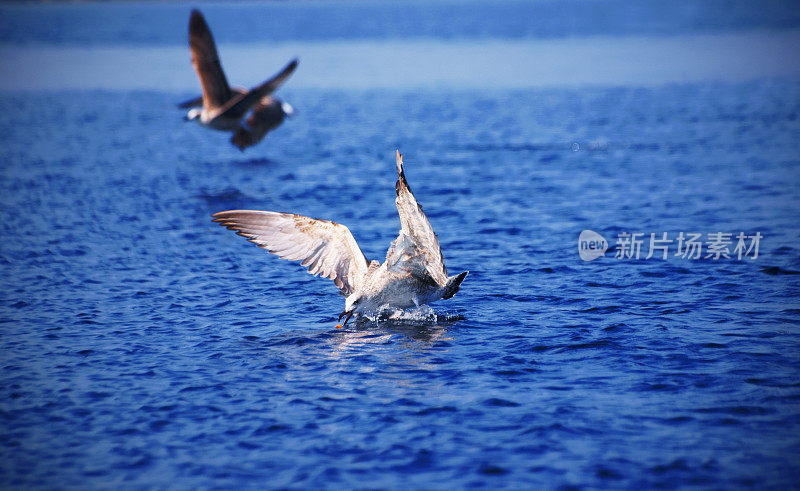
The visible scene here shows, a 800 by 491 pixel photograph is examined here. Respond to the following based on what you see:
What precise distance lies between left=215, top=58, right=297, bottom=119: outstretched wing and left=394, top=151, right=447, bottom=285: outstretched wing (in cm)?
718

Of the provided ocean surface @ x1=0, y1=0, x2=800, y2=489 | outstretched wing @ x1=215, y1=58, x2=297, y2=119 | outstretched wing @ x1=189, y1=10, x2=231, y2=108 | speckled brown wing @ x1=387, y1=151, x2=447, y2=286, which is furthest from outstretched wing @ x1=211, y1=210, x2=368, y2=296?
outstretched wing @ x1=189, y1=10, x2=231, y2=108

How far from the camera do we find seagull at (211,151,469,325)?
10461 mm

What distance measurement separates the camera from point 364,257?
35.8 feet

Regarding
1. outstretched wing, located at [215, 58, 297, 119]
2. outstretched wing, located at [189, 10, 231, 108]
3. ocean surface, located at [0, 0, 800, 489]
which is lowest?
ocean surface, located at [0, 0, 800, 489]

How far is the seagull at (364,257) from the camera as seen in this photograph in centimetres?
1046

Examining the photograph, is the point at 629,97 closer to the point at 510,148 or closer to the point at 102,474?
the point at 510,148

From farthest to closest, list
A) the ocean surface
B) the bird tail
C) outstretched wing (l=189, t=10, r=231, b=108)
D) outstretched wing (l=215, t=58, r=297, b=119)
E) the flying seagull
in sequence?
outstretched wing (l=189, t=10, r=231, b=108) < the flying seagull < outstretched wing (l=215, t=58, r=297, b=119) < the bird tail < the ocean surface

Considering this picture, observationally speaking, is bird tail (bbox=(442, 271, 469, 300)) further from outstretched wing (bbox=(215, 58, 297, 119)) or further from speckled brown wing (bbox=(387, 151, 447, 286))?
outstretched wing (bbox=(215, 58, 297, 119))

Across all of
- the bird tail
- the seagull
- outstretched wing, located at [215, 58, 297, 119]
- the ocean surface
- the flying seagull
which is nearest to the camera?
the ocean surface

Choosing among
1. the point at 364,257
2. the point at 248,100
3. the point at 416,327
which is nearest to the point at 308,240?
the point at 364,257

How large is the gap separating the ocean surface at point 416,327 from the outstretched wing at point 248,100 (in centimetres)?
180

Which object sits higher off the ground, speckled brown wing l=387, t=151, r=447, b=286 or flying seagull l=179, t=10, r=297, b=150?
flying seagull l=179, t=10, r=297, b=150

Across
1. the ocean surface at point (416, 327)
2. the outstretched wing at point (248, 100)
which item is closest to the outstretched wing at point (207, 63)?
the outstretched wing at point (248, 100)

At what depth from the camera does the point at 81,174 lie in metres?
20.7
